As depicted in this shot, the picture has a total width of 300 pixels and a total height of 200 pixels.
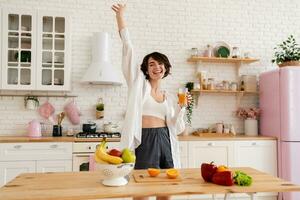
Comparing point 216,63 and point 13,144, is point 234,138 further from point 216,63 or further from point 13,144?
point 13,144

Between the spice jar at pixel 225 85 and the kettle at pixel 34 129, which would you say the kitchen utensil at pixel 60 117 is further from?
the spice jar at pixel 225 85

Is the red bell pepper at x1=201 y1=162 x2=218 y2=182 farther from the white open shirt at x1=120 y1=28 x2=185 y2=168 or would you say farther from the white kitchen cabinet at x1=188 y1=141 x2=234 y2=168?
the white kitchen cabinet at x1=188 y1=141 x2=234 y2=168

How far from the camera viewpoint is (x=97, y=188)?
4.58ft

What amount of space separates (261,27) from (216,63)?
966mm

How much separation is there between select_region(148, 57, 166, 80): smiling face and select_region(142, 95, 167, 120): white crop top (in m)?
0.17

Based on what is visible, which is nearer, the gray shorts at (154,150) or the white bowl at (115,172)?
the white bowl at (115,172)

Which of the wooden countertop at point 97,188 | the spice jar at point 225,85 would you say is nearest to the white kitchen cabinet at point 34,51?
the spice jar at point 225,85

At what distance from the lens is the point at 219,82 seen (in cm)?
453

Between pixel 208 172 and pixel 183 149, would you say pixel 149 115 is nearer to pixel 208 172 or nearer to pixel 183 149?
pixel 208 172

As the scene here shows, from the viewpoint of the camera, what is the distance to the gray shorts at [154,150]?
7.08 ft

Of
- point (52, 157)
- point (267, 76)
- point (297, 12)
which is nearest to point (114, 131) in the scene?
point (52, 157)

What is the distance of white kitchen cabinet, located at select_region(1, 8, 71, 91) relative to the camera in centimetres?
376

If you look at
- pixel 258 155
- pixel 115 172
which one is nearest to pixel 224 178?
pixel 115 172

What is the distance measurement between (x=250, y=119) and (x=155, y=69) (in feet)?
8.55
